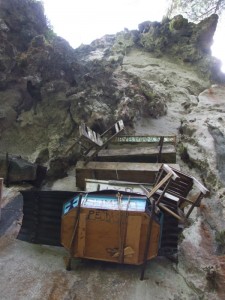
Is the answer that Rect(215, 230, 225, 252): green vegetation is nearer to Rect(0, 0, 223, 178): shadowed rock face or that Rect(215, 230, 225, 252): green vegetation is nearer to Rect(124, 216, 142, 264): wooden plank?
Rect(124, 216, 142, 264): wooden plank

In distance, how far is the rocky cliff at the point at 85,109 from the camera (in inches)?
380

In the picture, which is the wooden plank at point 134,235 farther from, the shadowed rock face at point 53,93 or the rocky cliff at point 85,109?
the shadowed rock face at point 53,93

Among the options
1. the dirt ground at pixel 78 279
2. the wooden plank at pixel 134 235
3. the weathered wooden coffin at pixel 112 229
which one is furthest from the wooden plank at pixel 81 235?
the wooden plank at pixel 134 235

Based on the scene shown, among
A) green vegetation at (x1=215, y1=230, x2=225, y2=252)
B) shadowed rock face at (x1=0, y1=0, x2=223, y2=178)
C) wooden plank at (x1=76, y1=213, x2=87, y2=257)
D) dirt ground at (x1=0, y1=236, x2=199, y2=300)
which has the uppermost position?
shadowed rock face at (x1=0, y1=0, x2=223, y2=178)

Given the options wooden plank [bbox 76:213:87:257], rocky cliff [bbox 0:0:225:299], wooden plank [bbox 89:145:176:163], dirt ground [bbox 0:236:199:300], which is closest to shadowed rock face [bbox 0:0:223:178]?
rocky cliff [bbox 0:0:225:299]

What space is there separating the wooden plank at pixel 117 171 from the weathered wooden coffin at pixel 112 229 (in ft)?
7.51

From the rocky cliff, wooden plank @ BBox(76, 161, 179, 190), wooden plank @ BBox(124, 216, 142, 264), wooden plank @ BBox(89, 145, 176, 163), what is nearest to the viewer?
wooden plank @ BBox(124, 216, 142, 264)

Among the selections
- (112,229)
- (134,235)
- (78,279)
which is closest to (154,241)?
(134,235)

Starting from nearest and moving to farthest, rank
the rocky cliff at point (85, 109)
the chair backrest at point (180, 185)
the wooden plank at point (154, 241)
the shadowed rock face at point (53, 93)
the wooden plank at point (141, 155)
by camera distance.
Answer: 1. the wooden plank at point (154, 241)
2. the chair backrest at point (180, 185)
3. the rocky cliff at point (85, 109)
4. the wooden plank at point (141, 155)
5. the shadowed rock face at point (53, 93)

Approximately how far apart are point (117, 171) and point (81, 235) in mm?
3052

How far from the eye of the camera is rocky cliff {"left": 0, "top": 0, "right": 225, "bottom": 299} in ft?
31.7

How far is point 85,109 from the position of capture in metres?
12.8

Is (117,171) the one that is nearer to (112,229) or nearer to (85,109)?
(112,229)

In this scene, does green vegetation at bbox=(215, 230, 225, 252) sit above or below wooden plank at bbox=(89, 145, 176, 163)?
below
